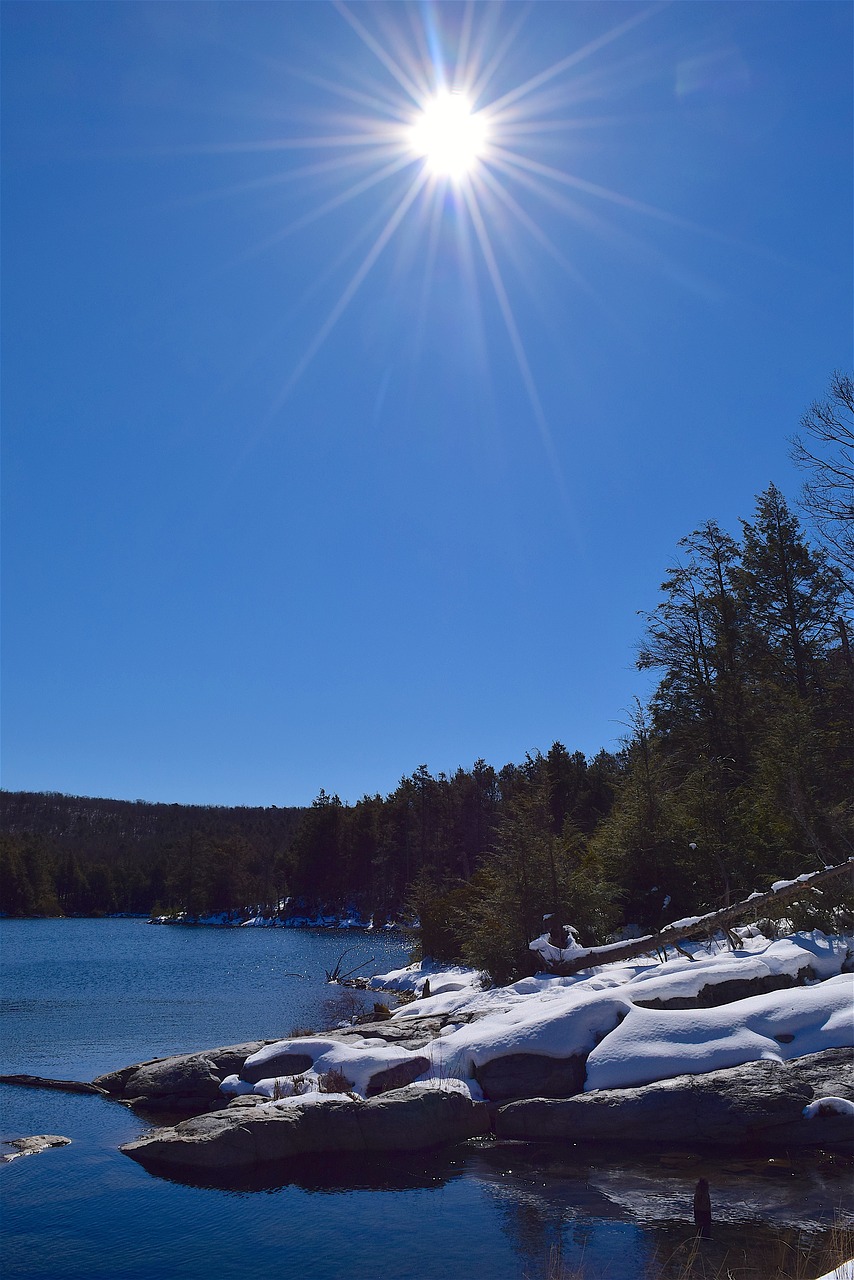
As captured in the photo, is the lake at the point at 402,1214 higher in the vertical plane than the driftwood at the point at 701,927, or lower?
lower

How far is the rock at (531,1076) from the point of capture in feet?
43.4

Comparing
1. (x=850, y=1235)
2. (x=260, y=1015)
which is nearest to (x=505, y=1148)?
(x=850, y=1235)

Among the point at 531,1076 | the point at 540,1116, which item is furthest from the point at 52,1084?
the point at 540,1116

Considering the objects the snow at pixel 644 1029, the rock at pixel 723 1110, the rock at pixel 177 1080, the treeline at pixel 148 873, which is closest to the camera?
the rock at pixel 723 1110

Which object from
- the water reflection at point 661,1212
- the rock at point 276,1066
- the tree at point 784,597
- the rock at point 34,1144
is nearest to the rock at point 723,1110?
the water reflection at point 661,1212

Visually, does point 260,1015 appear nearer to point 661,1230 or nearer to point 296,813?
point 661,1230

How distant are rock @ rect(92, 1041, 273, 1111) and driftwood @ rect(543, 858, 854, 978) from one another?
25.3 ft

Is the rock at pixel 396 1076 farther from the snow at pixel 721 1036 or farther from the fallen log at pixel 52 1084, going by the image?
the fallen log at pixel 52 1084

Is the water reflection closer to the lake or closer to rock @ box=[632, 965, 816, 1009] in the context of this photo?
the lake

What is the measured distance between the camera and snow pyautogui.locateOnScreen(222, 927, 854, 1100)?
1255cm

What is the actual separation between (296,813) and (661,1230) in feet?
508

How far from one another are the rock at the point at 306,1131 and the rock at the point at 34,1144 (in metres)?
1.19

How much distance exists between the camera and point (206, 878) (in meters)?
92.1

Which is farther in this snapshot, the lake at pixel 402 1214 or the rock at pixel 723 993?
the rock at pixel 723 993
